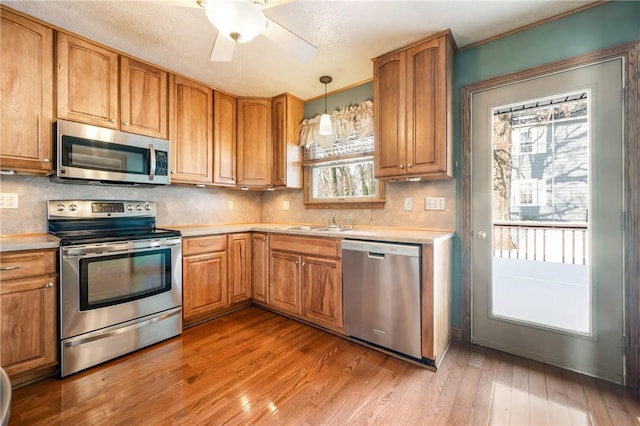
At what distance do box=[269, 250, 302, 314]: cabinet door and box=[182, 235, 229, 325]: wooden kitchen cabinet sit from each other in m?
0.48

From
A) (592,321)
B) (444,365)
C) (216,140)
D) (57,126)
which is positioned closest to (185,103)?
(216,140)

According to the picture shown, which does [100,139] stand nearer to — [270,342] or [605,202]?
[270,342]

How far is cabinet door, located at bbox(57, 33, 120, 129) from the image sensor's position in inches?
84.1

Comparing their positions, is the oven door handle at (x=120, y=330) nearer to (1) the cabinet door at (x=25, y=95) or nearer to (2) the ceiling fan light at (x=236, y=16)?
(1) the cabinet door at (x=25, y=95)

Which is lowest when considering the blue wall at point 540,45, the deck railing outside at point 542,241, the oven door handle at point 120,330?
the oven door handle at point 120,330

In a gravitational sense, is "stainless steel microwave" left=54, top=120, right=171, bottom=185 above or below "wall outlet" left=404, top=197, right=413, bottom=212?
above

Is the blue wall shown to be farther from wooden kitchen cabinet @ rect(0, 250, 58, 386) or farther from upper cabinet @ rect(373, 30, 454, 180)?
wooden kitchen cabinet @ rect(0, 250, 58, 386)

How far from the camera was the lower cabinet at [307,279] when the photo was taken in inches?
97.9

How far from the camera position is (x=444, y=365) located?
205 centimetres

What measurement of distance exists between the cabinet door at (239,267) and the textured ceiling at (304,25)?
173 centimetres

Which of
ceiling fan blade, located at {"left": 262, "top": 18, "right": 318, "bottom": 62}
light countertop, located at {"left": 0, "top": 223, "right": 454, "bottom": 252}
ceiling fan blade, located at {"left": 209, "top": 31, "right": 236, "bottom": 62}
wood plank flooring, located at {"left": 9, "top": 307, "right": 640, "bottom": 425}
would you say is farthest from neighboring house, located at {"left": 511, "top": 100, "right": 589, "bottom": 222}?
ceiling fan blade, located at {"left": 209, "top": 31, "right": 236, "bottom": 62}

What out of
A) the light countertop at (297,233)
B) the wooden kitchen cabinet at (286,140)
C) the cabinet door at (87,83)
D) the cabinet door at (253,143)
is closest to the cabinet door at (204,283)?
the light countertop at (297,233)

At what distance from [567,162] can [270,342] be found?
8.62 feet

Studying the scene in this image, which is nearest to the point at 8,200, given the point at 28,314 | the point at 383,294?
the point at 28,314
